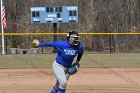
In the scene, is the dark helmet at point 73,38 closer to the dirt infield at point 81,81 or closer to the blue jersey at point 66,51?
the blue jersey at point 66,51

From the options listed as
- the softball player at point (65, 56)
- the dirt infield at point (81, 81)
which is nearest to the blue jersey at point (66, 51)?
the softball player at point (65, 56)

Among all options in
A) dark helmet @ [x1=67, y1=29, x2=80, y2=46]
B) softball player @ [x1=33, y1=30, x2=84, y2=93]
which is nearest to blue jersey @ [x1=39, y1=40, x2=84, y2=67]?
softball player @ [x1=33, y1=30, x2=84, y2=93]

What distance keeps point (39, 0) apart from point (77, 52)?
114 ft

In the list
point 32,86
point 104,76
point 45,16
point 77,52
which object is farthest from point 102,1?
point 77,52

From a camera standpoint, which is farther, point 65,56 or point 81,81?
point 81,81

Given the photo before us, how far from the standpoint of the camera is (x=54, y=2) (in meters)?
43.2

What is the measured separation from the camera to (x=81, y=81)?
52.3 feet

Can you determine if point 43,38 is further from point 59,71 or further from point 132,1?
point 59,71

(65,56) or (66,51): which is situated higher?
(66,51)

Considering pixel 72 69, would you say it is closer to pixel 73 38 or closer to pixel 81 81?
pixel 73 38

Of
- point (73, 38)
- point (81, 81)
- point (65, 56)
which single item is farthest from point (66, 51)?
point (81, 81)

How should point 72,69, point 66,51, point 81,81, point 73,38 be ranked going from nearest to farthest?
point 73,38 → point 66,51 → point 72,69 → point 81,81

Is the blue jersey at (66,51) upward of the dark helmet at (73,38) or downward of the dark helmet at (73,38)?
downward

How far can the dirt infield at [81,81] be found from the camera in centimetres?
1364
